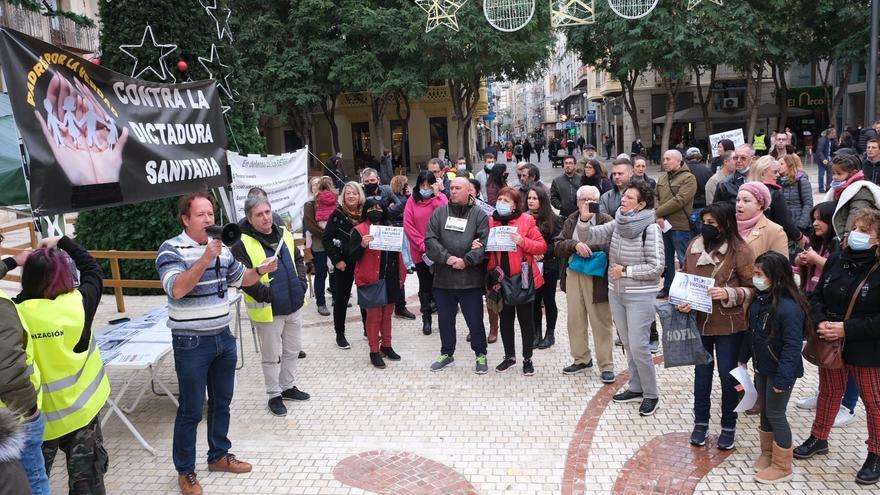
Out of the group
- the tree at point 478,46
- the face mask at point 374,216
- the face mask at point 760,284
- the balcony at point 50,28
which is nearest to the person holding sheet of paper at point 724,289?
the face mask at point 760,284

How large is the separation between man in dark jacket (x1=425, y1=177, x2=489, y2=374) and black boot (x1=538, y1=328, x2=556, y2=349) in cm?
99

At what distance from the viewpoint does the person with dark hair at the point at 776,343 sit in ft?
13.3

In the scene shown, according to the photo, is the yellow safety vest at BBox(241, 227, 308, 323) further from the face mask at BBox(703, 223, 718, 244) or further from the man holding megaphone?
the face mask at BBox(703, 223, 718, 244)

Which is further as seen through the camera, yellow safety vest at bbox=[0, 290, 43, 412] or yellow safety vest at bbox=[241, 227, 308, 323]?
yellow safety vest at bbox=[241, 227, 308, 323]

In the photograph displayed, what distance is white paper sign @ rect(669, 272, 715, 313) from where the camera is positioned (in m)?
4.52

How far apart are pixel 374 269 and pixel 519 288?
5.10ft

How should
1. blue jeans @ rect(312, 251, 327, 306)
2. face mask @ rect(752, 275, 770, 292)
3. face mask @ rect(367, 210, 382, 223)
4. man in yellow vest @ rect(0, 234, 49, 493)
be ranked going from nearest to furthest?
man in yellow vest @ rect(0, 234, 49, 493), face mask @ rect(752, 275, 770, 292), face mask @ rect(367, 210, 382, 223), blue jeans @ rect(312, 251, 327, 306)

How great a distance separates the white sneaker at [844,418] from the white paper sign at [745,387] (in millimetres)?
1127

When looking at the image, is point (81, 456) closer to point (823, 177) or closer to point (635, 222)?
point (635, 222)

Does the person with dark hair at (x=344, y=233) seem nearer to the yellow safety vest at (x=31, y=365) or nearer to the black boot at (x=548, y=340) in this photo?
the black boot at (x=548, y=340)

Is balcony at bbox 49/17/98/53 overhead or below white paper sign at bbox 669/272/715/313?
overhead

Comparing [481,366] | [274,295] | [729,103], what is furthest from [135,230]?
[729,103]

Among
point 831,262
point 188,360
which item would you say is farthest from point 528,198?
point 188,360

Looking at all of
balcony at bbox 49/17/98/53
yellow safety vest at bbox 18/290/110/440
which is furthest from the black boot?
balcony at bbox 49/17/98/53
